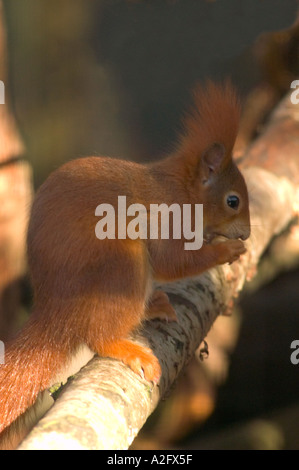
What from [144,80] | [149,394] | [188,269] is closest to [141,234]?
[188,269]

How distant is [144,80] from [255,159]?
0.46 metres

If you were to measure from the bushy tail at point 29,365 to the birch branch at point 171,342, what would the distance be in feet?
0.23

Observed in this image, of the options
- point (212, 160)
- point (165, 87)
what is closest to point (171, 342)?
point (212, 160)

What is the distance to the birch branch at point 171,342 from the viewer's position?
29.3 inches

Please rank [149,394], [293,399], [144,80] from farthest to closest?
[293,399], [144,80], [149,394]

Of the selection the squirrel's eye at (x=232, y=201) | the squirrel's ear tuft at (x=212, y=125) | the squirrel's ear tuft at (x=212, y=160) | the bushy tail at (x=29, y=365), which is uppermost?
the squirrel's ear tuft at (x=212, y=125)

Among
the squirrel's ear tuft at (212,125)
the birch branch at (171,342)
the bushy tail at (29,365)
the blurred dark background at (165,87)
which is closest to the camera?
the birch branch at (171,342)

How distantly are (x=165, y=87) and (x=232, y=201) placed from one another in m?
0.86

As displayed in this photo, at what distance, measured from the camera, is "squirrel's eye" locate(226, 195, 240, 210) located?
48.1 inches

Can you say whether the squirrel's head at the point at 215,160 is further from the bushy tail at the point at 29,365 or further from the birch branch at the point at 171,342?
the bushy tail at the point at 29,365

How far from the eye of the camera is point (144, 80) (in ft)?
6.61

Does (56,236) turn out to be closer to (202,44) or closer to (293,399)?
(202,44)

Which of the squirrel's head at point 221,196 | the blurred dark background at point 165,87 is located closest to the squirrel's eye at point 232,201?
the squirrel's head at point 221,196

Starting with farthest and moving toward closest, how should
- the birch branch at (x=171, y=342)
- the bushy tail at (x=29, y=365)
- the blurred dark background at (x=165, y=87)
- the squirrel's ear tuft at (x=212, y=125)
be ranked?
the blurred dark background at (x=165, y=87)
the squirrel's ear tuft at (x=212, y=125)
the bushy tail at (x=29, y=365)
the birch branch at (x=171, y=342)
